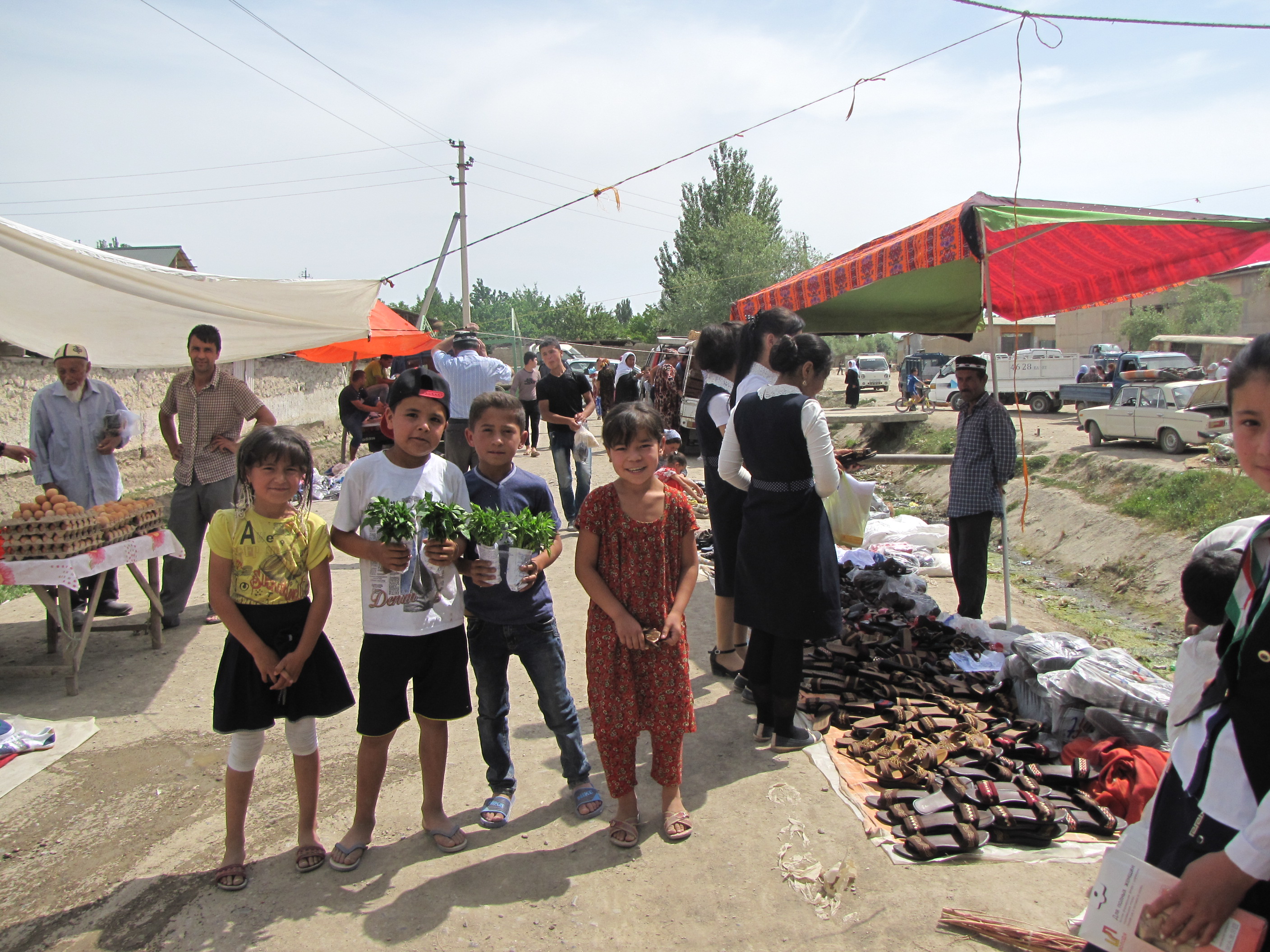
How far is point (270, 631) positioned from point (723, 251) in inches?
1811

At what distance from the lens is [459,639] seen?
306 cm

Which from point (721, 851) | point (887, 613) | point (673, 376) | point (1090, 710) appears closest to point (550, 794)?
point (721, 851)

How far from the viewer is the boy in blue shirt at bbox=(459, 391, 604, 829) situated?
309 centimetres

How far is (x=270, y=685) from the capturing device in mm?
2873

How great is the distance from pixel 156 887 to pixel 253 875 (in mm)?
336

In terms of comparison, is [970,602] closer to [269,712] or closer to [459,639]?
[459,639]

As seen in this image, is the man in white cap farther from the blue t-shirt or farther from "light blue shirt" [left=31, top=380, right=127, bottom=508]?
the blue t-shirt

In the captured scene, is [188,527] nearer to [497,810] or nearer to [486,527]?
[497,810]

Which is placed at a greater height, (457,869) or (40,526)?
(40,526)

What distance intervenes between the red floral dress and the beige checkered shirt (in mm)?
3554

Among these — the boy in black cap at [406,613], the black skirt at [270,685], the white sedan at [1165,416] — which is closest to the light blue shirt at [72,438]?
the black skirt at [270,685]

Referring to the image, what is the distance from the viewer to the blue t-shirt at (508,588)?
3104 mm

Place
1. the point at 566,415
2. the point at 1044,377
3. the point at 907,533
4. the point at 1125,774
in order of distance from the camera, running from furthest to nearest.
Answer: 1. the point at 1044,377
2. the point at 566,415
3. the point at 907,533
4. the point at 1125,774

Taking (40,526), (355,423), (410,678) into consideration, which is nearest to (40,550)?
(40,526)
